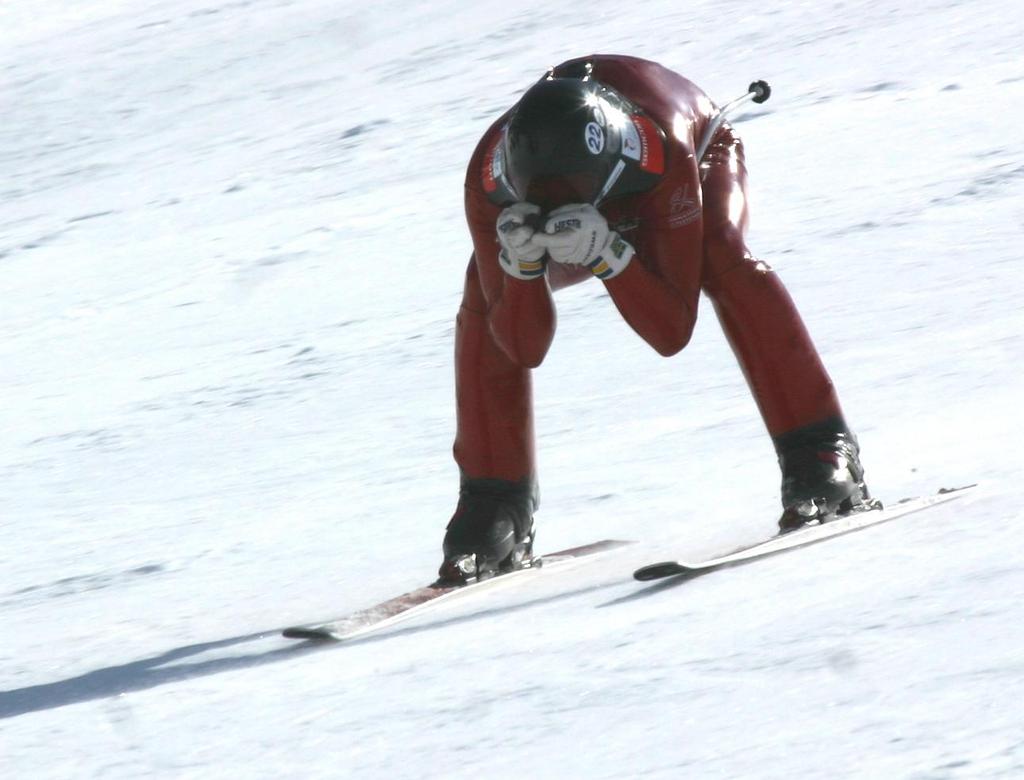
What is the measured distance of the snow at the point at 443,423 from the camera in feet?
11.0

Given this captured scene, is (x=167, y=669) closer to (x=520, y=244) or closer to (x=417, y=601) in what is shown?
(x=417, y=601)

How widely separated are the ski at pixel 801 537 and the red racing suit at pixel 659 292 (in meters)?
0.32

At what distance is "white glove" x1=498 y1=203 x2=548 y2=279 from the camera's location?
4.26 meters

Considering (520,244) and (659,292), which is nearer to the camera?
(520,244)

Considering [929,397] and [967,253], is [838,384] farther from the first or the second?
[967,253]

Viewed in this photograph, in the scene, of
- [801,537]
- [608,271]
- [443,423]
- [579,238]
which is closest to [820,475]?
[801,537]

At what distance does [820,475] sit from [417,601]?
1.08m

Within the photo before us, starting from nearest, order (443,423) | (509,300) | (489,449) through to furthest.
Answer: (509,300), (489,449), (443,423)

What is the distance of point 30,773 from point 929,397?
365cm

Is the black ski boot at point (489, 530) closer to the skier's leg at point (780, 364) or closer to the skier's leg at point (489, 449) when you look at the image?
the skier's leg at point (489, 449)

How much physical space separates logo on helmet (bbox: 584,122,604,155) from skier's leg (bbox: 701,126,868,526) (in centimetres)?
49

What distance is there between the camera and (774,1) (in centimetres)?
1431

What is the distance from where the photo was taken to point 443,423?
707cm

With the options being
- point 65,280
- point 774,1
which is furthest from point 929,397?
point 774,1
